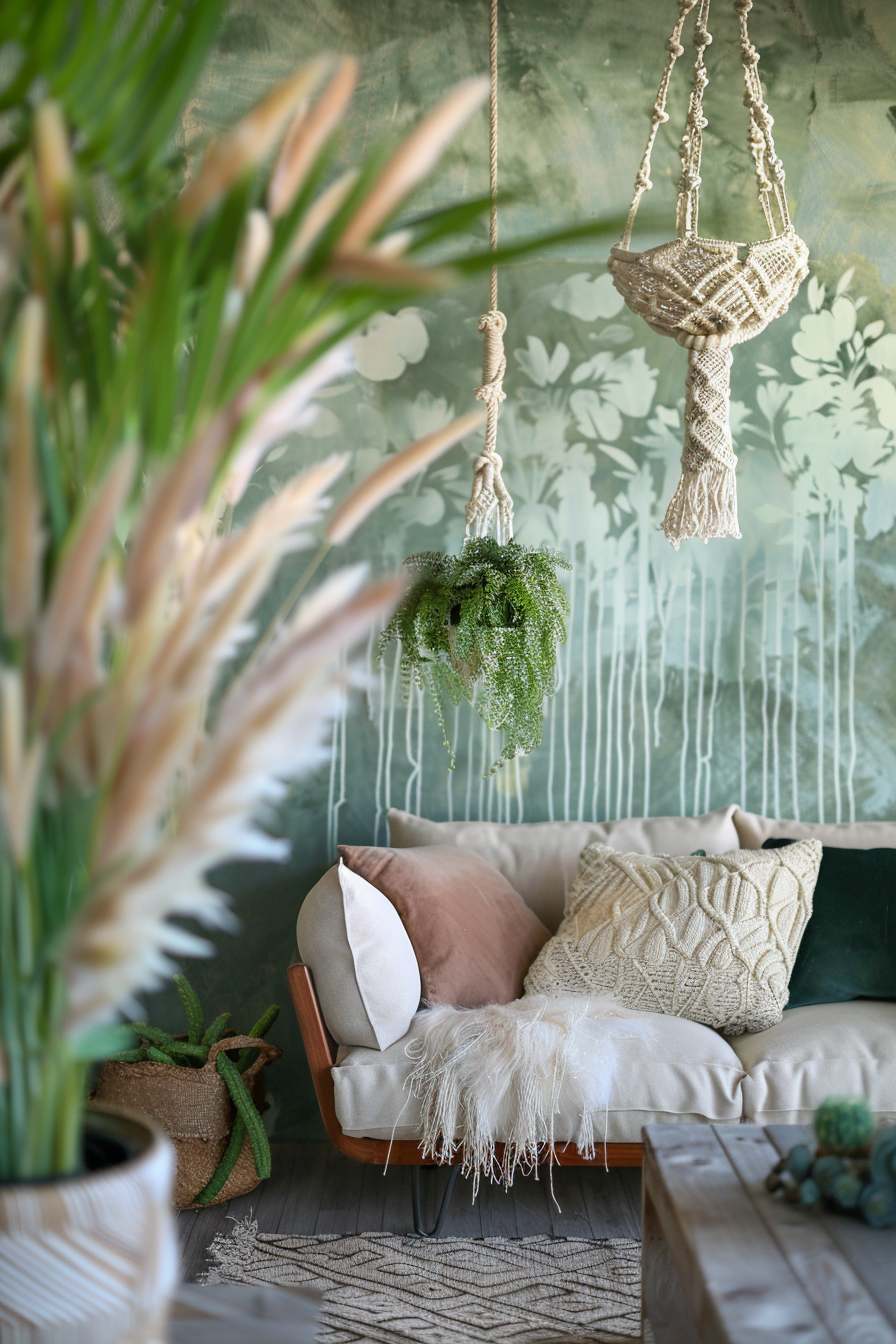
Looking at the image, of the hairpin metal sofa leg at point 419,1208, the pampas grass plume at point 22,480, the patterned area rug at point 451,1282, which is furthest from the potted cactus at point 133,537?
the hairpin metal sofa leg at point 419,1208

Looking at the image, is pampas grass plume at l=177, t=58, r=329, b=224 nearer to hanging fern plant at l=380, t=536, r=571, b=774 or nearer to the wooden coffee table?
the wooden coffee table

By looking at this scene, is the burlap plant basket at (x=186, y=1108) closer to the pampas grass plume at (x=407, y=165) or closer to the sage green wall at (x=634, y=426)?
the sage green wall at (x=634, y=426)

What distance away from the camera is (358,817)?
3082 mm

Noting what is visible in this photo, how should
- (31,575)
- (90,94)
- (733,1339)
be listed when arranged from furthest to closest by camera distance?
(733,1339)
(90,94)
(31,575)

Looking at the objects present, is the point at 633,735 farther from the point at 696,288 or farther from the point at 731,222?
the point at 731,222

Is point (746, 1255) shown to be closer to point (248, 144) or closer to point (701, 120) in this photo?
point (248, 144)

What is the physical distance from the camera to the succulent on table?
1.30 m

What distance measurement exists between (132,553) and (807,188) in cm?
307

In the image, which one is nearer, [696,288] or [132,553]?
[132,553]

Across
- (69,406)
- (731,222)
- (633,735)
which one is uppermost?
(731,222)

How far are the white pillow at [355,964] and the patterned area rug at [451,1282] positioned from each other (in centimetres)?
41

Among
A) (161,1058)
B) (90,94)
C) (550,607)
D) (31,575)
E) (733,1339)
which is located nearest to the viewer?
(31,575)

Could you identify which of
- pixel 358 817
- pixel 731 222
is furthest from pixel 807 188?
pixel 358 817

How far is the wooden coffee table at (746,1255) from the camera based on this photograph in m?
1.10
